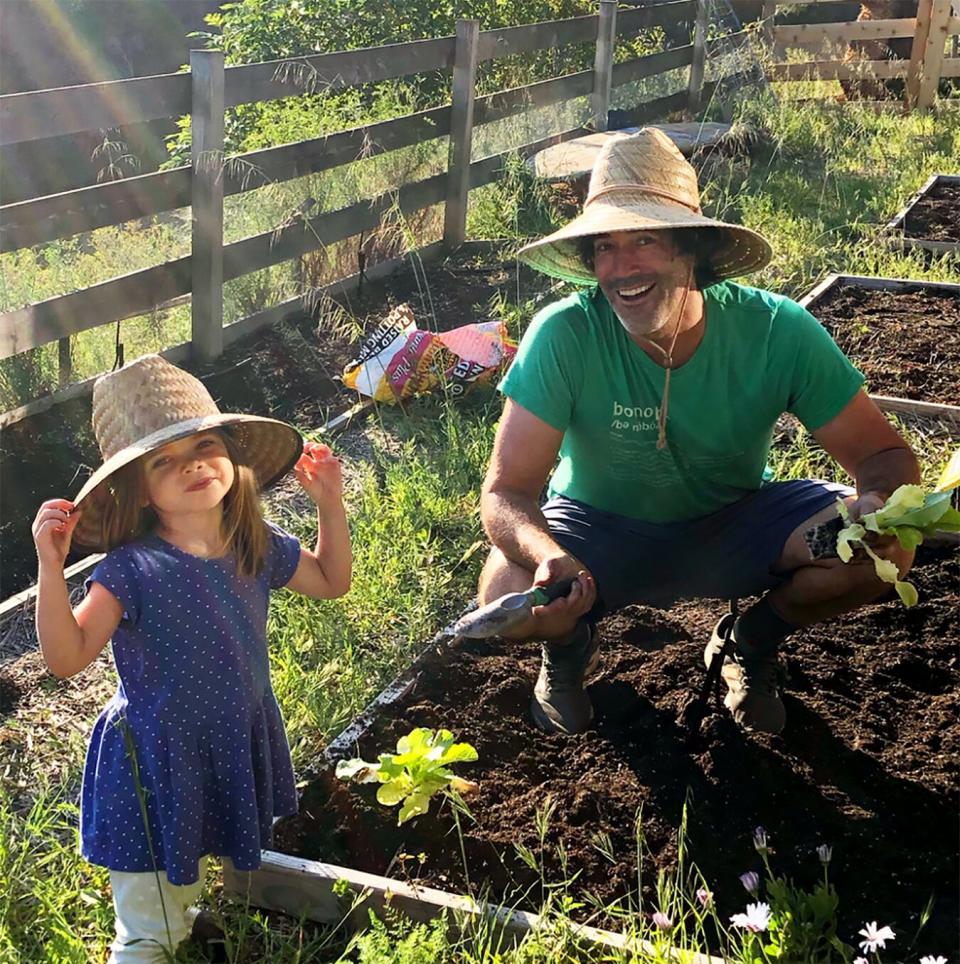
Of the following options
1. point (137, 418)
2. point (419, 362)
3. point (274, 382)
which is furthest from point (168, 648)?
point (274, 382)

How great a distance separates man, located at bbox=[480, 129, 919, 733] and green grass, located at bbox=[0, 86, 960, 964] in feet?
1.89

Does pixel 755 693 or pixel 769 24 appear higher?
pixel 769 24

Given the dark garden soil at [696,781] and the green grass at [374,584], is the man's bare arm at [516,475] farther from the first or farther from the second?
the green grass at [374,584]

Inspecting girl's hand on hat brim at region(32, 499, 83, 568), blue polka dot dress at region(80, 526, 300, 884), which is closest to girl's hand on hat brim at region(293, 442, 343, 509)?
blue polka dot dress at region(80, 526, 300, 884)

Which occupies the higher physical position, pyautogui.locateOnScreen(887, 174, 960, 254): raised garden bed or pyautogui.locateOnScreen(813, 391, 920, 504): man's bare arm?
pyautogui.locateOnScreen(813, 391, 920, 504): man's bare arm

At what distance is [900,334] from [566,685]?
3.55 metres

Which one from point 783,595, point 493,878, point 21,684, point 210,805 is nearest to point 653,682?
point 783,595

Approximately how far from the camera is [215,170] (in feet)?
19.7

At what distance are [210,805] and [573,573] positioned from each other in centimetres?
93

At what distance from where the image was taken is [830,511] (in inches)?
124

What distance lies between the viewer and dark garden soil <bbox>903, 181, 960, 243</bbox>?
7984 mm

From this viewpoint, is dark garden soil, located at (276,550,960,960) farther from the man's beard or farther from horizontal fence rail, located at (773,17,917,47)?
horizontal fence rail, located at (773,17,917,47)

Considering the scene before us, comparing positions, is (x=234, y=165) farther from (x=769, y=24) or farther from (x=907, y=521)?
(x=769, y=24)

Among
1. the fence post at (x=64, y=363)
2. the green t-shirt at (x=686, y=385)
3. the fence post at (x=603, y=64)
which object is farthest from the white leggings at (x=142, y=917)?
the fence post at (x=603, y=64)
